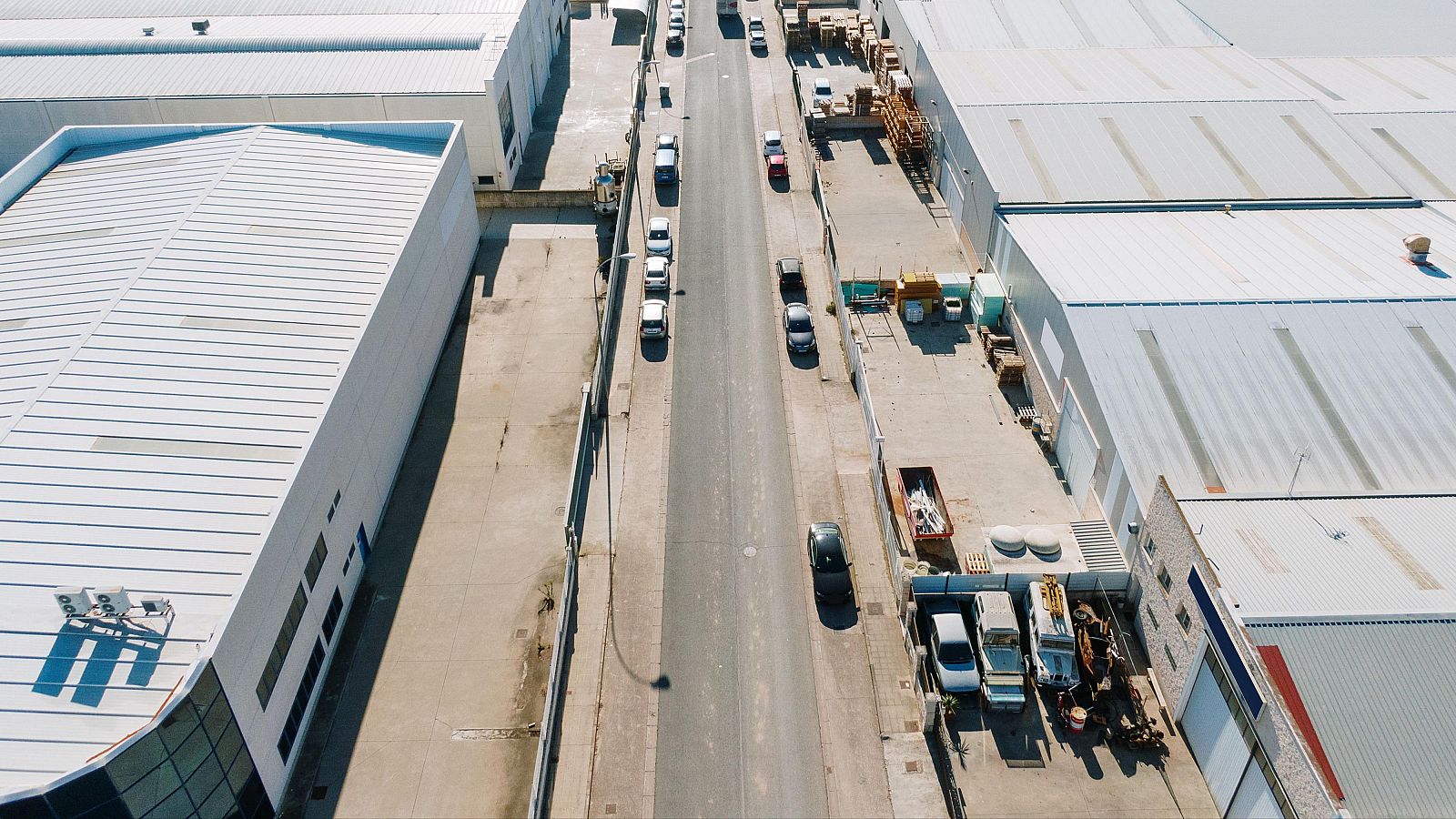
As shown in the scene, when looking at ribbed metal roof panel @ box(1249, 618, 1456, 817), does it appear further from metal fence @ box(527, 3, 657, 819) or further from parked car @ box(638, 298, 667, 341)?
parked car @ box(638, 298, 667, 341)

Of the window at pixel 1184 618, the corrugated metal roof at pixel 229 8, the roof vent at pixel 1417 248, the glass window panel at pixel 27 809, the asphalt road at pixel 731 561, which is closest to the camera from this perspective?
the glass window panel at pixel 27 809

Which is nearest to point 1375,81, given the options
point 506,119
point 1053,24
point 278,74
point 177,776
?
point 1053,24

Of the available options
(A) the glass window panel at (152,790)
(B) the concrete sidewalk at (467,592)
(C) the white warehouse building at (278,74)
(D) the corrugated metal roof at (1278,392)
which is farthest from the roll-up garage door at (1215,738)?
(C) the white warehouse building at (278,74)

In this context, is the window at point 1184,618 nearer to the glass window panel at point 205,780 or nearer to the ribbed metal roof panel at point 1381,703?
the ribbed metal roof panel at point 1381,703

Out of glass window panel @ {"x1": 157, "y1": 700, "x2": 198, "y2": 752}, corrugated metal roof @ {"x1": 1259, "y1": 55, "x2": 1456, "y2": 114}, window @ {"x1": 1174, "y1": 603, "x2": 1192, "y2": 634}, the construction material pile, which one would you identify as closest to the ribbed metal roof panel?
window @ {"x1": 1174, "y1": 603, "x2": 1192, "y2": 634}

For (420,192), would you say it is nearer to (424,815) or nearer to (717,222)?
(717,222)

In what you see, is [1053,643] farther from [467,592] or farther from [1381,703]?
[467,592]
